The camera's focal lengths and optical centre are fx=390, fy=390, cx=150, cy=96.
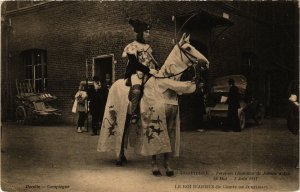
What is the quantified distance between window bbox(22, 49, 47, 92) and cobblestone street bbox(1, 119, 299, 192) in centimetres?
85

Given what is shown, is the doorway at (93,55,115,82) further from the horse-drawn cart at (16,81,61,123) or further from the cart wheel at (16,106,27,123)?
the cart wheel at (16,106,27,123)

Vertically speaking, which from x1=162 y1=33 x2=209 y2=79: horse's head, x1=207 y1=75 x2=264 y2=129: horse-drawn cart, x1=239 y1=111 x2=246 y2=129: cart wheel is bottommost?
x1=239 y1=111 x2=246 y2=129: cart wheel

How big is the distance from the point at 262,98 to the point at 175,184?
6.05 meters

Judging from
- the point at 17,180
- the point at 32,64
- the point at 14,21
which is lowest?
the point at 17,180

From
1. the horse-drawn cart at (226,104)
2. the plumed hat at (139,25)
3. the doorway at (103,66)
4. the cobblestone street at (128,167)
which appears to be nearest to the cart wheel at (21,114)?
the cobblestone street at (128,167)

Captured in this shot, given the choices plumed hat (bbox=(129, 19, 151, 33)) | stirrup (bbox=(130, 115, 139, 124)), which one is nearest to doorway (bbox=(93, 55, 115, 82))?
plumed hat (bbox=(129, 19, 151, 33))

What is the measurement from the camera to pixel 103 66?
738cm

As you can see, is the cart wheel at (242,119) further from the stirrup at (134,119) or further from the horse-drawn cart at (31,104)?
the stirrup at (134,119)

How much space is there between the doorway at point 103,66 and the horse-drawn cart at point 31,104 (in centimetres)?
96

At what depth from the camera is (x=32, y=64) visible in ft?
25.0

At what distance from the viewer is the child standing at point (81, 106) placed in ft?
23.8

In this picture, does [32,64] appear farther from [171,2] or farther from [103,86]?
[171,2]

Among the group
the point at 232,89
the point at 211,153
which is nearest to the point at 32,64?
the point at 211,153

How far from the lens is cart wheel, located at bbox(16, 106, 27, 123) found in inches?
264
